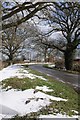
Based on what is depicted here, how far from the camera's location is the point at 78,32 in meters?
36.8

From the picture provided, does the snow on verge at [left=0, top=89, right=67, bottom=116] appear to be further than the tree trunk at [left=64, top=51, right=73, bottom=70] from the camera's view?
No

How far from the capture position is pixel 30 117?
718 centimetres

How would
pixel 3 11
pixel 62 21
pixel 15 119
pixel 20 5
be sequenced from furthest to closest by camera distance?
pixel 62 21 < pixel 3 11 < pixel 20 5 < pixel 15 119

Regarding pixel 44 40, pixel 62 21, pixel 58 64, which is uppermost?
pixel 62 21

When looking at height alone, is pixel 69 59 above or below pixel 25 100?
below

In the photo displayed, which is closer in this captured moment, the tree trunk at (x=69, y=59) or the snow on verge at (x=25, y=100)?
the snow on verge at (x=25, y=100)

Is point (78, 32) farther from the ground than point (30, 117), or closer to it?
farther from the ground

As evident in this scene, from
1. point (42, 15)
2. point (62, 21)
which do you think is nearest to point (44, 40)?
point (62, 21)

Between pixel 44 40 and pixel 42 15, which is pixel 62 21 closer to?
pixel 44 40

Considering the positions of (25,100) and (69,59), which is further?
(69,59)

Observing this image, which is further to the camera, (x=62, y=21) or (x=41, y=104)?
(x=62, y=21)

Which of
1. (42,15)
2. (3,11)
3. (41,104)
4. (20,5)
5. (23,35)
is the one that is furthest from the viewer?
(23,35)

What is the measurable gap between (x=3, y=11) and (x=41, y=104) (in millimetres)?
4111

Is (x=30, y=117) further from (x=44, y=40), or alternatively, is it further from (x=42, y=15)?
(x=44, y=40)
